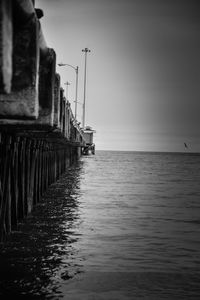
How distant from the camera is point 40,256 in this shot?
636cm

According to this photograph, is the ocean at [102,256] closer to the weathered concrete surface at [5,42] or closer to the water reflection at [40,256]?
the water reflection at [40,256]

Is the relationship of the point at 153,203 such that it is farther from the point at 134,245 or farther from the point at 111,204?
the point at 134,245

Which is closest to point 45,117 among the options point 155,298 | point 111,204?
point 155,298

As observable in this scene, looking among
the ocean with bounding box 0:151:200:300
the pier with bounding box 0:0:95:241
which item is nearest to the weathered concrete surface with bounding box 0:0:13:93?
the pier with bounding box 0:0:95:241

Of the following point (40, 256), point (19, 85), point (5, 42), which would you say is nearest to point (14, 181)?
point (40, 256)

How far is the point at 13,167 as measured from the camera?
8141 millimetres

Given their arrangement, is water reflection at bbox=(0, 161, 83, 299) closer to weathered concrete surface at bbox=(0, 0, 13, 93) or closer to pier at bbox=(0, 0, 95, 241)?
pier at bbox=(0, 0, 95, 241)

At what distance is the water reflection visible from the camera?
500cm

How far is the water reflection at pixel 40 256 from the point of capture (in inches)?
197

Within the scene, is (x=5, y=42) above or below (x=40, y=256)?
above

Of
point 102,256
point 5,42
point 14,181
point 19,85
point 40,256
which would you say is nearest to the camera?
point 5,42

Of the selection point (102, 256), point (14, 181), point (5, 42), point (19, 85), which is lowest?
point (102, 256)

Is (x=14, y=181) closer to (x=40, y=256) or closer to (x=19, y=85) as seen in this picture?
(x=40, y=256)

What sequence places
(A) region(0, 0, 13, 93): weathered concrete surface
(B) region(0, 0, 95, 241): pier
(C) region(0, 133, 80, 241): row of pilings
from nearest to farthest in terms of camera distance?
(A) region(0, 0, 13, 93): weathered concrete surface
(B) region(0, 0, 95, 241): pier
(C) region(0, 133, 80, 241): row of pilings
